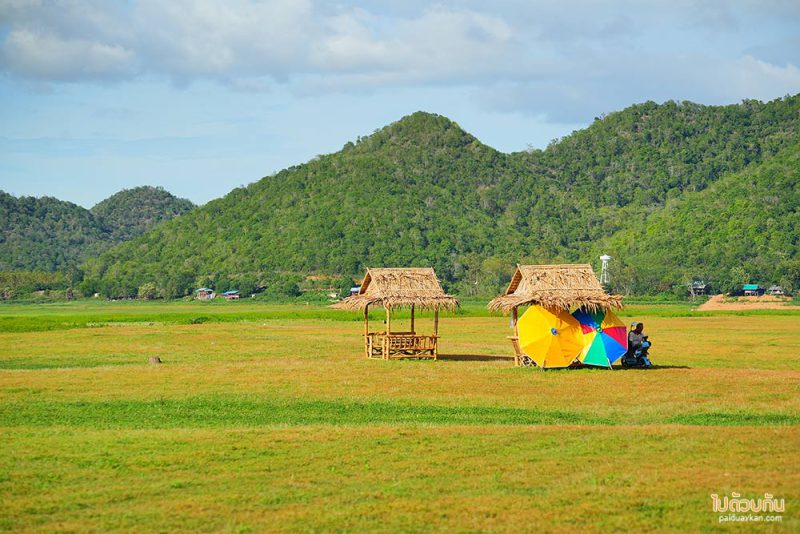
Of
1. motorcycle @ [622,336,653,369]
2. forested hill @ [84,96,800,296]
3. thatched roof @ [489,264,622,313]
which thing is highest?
forested hill @ [84,96,800,296]

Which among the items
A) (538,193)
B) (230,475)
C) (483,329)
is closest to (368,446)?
(230,475)

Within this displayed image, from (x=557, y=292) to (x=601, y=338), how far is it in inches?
76.6

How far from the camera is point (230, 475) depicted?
14.9m

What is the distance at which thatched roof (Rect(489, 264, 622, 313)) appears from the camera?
3106cm

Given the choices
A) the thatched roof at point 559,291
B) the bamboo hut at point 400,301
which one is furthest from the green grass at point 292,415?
the bamboo hut at point 400,301

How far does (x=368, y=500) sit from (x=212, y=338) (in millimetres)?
36263

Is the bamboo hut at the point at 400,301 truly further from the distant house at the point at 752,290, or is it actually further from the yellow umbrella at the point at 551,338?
the distant house at the point at 752,290

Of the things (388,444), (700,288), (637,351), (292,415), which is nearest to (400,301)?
(637,351)

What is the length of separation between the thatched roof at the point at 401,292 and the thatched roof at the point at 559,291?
336cm

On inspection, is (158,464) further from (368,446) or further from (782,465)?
(782,465)

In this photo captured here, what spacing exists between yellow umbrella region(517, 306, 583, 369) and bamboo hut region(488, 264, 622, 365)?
13.9 inches

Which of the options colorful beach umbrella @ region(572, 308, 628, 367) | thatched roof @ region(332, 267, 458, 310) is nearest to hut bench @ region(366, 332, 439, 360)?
thatched roof @ region(332, 267, 458, 310)

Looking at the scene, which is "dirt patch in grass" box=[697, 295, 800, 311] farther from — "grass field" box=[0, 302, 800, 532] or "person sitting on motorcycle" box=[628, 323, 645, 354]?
"person sitting on motorcycle" box=[628, 323, 645, 354]

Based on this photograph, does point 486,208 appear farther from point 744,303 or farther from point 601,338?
point 601,338
